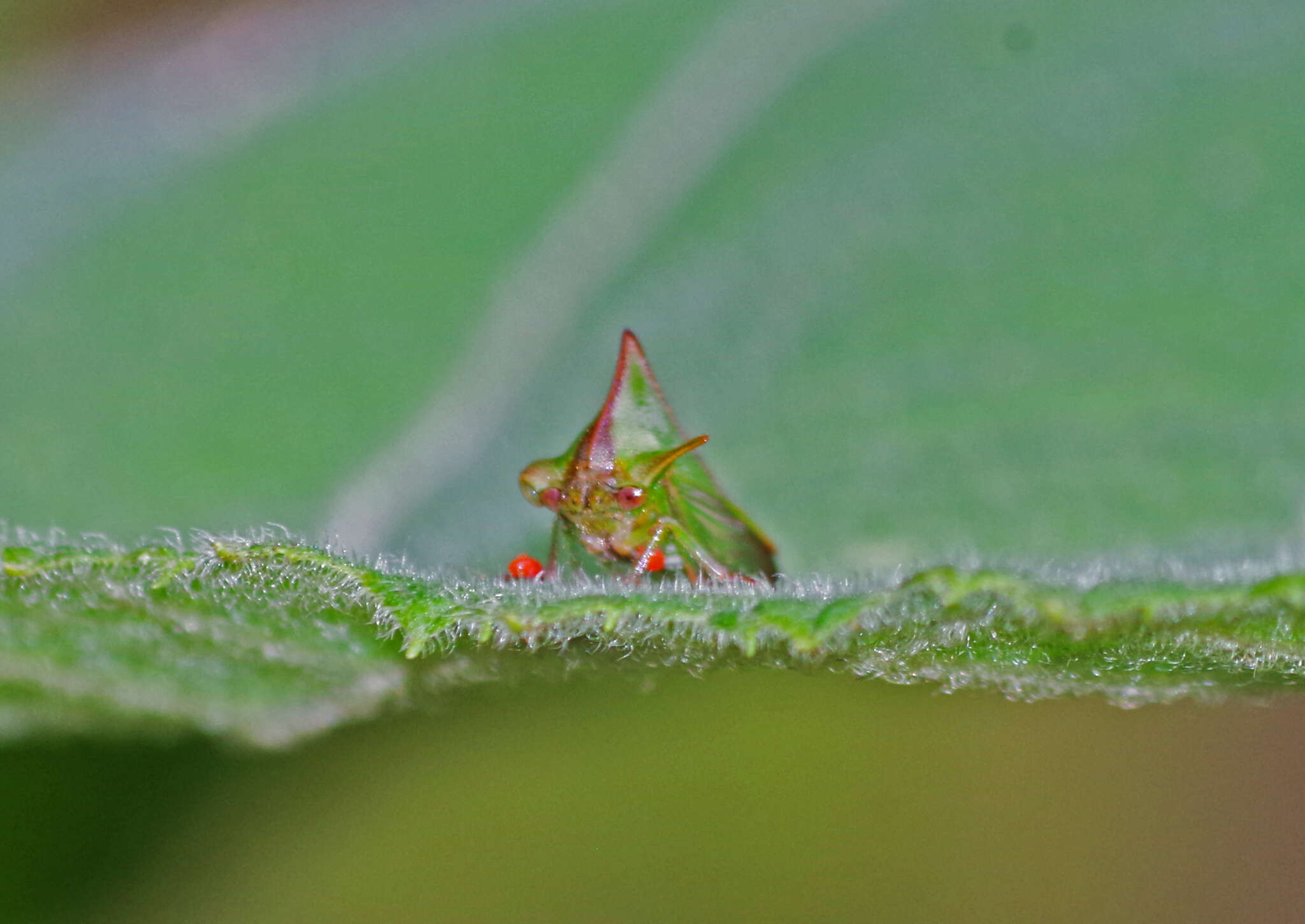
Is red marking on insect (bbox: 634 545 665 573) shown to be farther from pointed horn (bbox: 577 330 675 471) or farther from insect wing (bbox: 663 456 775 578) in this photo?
pointed horn (bbox: 577 330 675 471)

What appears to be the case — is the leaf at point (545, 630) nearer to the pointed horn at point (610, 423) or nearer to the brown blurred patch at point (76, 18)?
the pointed horn at point (610, 423)

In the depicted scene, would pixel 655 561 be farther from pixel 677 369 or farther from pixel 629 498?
pixel 677 369

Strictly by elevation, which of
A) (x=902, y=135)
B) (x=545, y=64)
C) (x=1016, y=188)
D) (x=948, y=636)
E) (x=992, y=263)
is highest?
(x=545, y=64)

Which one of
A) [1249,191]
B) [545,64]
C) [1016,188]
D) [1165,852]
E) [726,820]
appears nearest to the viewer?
[1249,191]

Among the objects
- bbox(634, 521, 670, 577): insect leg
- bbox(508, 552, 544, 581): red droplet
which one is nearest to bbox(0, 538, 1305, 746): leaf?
bbox(508, 552, 544, 581): red droplet

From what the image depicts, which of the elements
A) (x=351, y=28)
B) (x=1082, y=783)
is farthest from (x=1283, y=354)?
(x=351, y=28)

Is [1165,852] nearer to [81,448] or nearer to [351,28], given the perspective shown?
[81,448]
